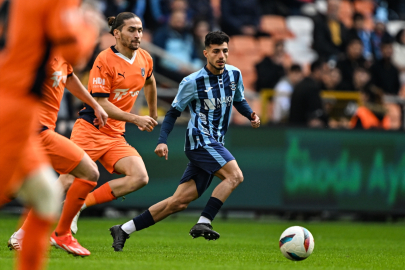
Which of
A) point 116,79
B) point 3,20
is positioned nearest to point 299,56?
point 116,79

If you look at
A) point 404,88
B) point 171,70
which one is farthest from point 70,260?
point 404,88

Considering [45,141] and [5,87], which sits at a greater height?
[5,87]

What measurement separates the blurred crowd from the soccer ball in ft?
21.9

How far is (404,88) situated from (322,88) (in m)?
4.19

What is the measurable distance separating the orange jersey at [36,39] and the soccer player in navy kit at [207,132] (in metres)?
3.59

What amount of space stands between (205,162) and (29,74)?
3.93m

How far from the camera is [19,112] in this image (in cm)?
384

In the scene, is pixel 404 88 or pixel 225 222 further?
pixel 404 88

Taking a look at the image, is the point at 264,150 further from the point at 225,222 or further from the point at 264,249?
the point at 264,249

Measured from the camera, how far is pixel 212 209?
7414 mm

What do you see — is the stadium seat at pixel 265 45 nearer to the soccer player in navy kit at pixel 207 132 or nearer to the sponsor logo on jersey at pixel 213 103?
the soccer player in navy kit at pixel 207 132

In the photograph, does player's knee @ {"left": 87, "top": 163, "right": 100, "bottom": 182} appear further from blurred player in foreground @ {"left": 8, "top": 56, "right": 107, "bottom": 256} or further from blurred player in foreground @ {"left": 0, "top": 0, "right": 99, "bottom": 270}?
blurred player in foreground @ {"left": 0, "top": 0, "right": 99, "bottom": 270}

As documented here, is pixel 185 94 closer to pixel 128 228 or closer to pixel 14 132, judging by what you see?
pixel 128 228

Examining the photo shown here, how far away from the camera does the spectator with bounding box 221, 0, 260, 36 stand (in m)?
17.8
